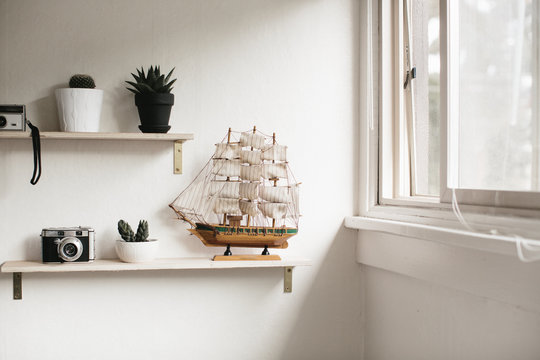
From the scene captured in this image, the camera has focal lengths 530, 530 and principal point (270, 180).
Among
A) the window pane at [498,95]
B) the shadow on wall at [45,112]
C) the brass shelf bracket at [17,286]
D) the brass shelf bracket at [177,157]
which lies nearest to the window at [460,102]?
the window pane at [498,95]

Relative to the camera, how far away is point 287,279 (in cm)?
197

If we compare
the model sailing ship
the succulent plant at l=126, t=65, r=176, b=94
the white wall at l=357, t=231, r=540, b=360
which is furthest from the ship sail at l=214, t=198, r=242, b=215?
the white wall at l=357, t=231, r=540, b=360

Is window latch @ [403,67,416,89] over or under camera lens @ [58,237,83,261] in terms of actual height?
over

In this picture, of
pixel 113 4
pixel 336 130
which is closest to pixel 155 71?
pixel 113 4

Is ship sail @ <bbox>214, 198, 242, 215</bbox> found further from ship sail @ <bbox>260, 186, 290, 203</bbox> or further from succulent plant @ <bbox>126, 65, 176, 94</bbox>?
succulent plant @ <bbox>126, 65, 176, 94</bbox>

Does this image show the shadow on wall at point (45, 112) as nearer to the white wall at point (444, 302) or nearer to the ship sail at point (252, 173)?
the ship sail at point (252, 173)

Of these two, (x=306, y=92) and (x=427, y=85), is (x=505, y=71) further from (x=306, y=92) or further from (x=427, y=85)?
(x=306, y=92)

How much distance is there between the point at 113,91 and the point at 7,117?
13.7 inches

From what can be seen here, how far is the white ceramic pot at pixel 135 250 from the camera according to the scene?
1733 millimetres

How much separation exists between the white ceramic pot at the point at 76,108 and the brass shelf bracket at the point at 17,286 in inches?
20.1

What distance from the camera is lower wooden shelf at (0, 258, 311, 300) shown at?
1.68 m

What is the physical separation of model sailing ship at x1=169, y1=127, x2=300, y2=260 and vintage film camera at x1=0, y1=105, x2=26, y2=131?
1.83 feet

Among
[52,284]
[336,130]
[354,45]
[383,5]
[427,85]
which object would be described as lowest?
[52,284]

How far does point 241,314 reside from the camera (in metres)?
1.95
